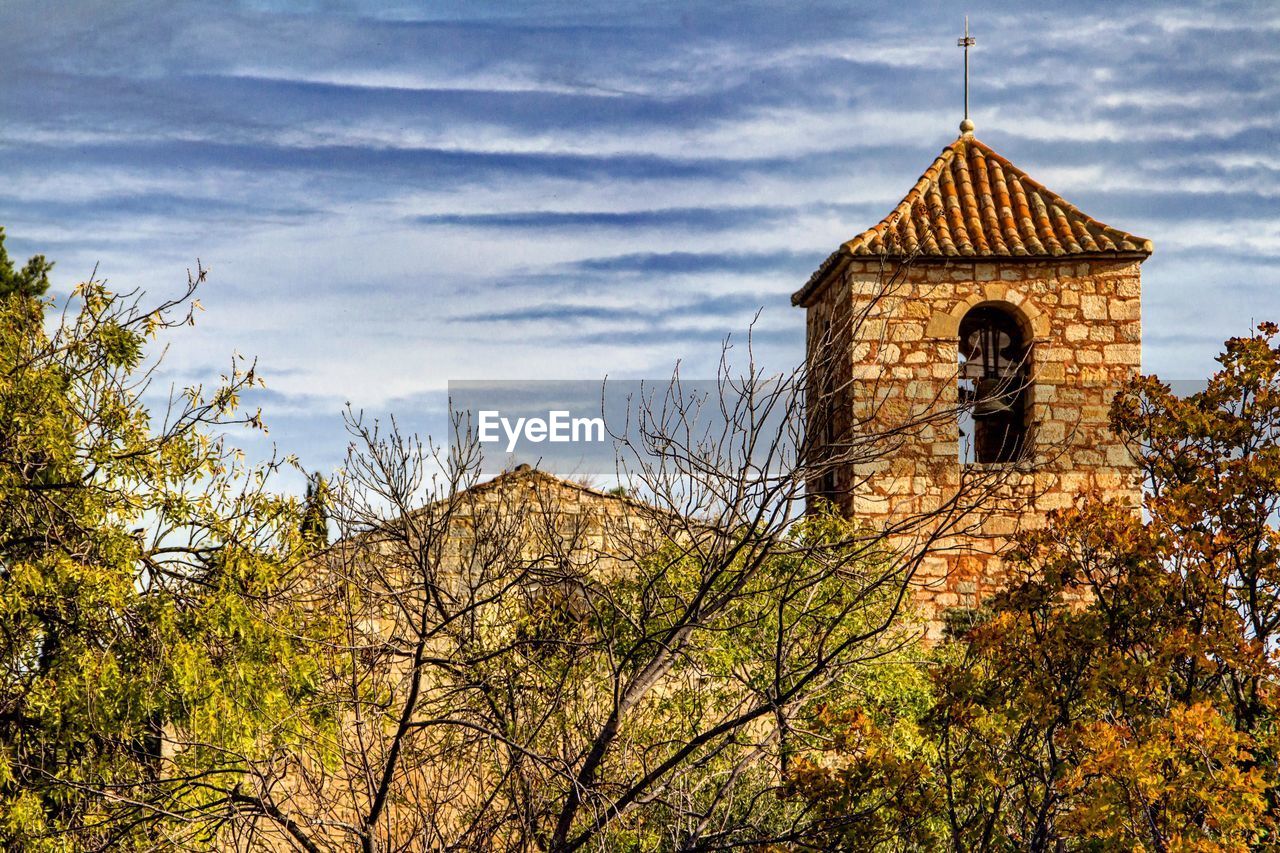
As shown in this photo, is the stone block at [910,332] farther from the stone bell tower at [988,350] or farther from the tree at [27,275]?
the tree at [27,275]

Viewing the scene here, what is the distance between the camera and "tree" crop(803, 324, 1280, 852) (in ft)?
20.3

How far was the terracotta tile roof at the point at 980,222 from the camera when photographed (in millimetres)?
13102

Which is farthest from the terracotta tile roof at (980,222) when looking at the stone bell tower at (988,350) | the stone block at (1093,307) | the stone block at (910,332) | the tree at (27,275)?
the tree at (27,275)

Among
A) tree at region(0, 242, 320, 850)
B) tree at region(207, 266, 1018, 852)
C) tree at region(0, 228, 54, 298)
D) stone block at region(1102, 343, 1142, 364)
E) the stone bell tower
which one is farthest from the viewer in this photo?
tree at region(0, 228, 54, 298)

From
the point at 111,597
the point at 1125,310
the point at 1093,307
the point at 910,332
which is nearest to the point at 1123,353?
the point at 1125,310

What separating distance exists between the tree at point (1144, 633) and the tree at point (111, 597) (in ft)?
13.7

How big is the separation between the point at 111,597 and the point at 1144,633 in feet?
20.0

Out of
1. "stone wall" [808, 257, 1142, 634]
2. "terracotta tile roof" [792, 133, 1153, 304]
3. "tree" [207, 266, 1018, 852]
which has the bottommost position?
"tree" [207, 266, 1018, 852]

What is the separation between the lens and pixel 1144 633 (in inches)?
254

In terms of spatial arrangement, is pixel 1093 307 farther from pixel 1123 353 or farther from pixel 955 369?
pixel 955 369

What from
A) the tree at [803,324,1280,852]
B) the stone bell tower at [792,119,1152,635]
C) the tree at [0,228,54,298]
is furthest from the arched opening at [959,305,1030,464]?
the tree at [0,228,54,298]

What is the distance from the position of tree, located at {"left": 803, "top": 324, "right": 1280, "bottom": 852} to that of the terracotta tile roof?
19.4 ft

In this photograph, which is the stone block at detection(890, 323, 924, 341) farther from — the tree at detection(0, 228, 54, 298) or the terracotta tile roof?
the tree at detection(0, 228, 54, 298)

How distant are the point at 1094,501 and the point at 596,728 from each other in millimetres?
4064
